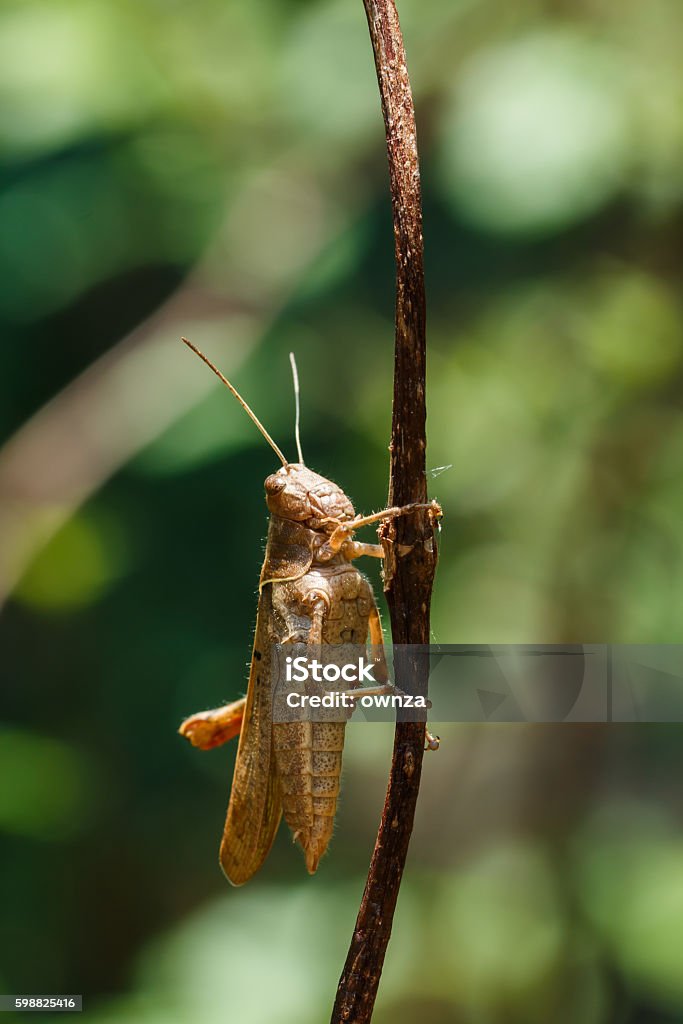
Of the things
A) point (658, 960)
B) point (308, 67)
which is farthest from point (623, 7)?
point (658, 960)

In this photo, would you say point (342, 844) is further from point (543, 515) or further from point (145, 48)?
point (145, 48)

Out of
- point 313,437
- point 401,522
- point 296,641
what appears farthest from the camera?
point 313,437

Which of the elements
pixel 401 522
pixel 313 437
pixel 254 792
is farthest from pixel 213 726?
pixel 313 437

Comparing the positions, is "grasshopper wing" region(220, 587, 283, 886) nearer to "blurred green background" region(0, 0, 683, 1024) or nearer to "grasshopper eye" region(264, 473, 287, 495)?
"grasshopper eye" region(264, 473, 287, 495)

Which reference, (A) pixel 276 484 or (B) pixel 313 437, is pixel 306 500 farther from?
(B) pixel 313 437

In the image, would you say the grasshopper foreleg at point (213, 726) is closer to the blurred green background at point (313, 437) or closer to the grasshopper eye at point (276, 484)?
the grasshopper eye at point (276, 484)

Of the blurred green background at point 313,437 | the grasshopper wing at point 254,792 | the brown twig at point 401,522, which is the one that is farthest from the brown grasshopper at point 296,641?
the blurred green background at point 313,437
